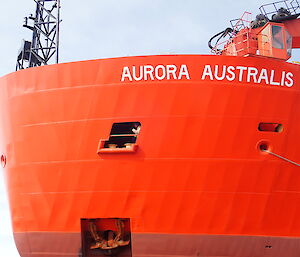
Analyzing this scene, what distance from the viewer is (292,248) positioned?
938 centimetres

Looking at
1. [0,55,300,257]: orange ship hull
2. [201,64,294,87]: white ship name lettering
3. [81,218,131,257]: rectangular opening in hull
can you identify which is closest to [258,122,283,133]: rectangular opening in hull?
[0,55,300,257]: orange ship hull

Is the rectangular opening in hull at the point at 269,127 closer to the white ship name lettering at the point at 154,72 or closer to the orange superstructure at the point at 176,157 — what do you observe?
the orange superstructure at the point at 176,157

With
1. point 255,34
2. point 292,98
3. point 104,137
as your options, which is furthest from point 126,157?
point 255,34

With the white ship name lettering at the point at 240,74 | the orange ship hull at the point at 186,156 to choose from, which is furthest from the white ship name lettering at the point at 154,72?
the white ship name lettering at the point at 240,74

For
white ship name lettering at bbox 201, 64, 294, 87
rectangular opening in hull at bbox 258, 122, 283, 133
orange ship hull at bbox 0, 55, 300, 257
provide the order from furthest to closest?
rectangular opening in hull at bbox 258, 122, 283, 133 → white ship name lettering at bbox 201, 64, 294, 87 → orange ship hull at bbox 0, 55, 300, 257

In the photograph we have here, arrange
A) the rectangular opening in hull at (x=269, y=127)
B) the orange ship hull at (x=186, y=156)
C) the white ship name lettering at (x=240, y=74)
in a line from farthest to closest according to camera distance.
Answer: the rectangular opening in hull at (x=269, y=127) → the white ship name lettering at (x=240, y=74) → the orange ship hull at (x=186, y=156)

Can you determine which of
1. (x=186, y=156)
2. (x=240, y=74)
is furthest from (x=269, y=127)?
(x=186, y=156)

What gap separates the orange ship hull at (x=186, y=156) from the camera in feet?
30.0

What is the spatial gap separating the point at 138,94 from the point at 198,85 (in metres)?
1.33

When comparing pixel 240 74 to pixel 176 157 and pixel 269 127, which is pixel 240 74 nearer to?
pixel 269 127

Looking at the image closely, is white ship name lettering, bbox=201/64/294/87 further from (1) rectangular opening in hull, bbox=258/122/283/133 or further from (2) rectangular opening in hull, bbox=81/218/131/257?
(2) rectangular opening in hull, bbox=81/218/131/257

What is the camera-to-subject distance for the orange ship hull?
9.14m

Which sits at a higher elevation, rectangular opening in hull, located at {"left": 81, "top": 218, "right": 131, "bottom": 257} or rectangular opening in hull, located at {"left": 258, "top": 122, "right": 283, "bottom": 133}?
rectangular opening in hull, located at {"left": 258, "top": 122, "right": 283, "bottom": 133}

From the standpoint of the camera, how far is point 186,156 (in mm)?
9125
